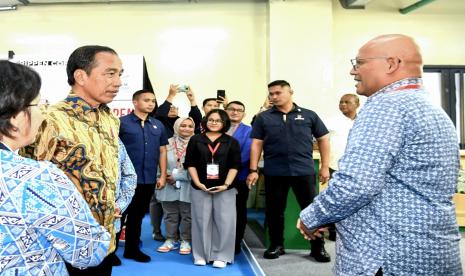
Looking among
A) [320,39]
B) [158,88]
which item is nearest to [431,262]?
[320,39]

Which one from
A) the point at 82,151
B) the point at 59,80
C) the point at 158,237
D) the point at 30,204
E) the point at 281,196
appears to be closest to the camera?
the point at 30,204

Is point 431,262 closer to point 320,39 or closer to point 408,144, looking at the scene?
point 408,144

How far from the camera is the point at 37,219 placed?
2.52ft

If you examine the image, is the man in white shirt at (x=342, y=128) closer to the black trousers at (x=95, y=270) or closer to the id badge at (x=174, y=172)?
the id badge at (x=174, y=172)

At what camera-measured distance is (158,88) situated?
612cm

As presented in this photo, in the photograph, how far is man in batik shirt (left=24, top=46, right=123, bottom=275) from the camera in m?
1.21

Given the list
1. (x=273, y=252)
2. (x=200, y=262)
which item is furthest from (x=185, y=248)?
(x=273, y=252)

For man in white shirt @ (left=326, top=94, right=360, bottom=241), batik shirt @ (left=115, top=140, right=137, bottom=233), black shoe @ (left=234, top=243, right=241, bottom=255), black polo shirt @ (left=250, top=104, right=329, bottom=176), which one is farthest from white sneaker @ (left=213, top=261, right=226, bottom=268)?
batik shirt @ (left=115, top=140, right=137, bottom=233)

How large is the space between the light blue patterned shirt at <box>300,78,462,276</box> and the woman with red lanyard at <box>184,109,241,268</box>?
80.9 inches

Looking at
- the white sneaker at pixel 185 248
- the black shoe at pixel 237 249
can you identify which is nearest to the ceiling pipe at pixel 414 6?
the black shoe at pixel 237 249

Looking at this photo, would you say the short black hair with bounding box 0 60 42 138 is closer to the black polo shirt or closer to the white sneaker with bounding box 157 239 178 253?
the black polo shirt

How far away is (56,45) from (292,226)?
4.66 m

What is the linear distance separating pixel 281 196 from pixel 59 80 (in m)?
3.07

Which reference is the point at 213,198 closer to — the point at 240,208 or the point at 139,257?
the point at 240,208
